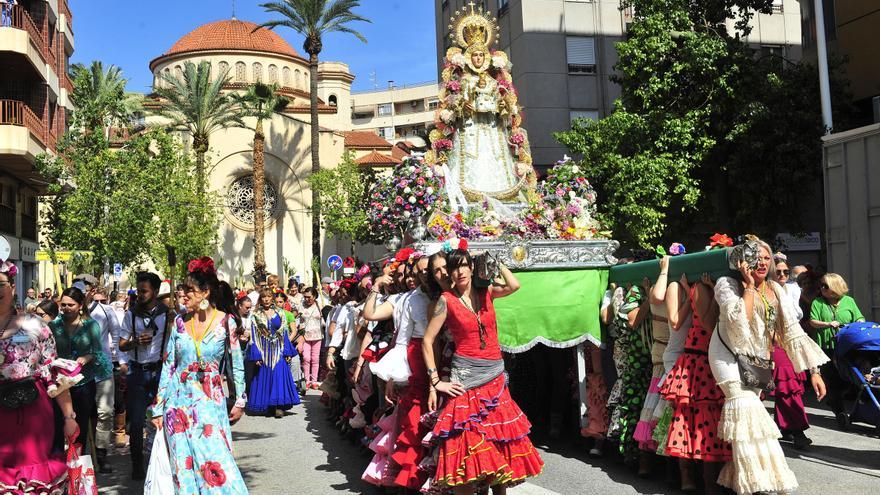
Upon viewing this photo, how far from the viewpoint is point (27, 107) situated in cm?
2434

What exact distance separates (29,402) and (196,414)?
1114 mm

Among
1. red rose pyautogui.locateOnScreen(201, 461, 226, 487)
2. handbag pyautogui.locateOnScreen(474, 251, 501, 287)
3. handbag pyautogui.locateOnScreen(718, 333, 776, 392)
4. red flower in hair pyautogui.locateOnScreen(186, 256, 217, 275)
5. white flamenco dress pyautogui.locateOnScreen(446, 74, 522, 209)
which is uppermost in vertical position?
white flamenco dress pyautogui.locateOnScreen(446, 74, 522, 209)

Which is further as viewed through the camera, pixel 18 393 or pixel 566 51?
pixel 566 51

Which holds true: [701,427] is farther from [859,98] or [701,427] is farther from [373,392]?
[859,98]

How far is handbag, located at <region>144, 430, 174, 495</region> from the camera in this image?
583 centimetres

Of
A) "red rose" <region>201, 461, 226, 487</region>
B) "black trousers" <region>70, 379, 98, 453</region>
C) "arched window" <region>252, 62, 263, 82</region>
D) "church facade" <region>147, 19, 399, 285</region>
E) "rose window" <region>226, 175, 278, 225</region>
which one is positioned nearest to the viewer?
"red rose" <region>201, 461, 226, 487</region>

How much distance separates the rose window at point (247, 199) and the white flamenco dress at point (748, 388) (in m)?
43.0

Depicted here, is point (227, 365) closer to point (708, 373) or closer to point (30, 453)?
point (30, 453)

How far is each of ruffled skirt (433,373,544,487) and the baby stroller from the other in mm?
4808

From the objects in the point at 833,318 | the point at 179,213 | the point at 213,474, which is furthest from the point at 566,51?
the point at 213,474

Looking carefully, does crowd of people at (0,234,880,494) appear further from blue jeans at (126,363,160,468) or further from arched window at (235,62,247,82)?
arched window at (235,62,247,82)

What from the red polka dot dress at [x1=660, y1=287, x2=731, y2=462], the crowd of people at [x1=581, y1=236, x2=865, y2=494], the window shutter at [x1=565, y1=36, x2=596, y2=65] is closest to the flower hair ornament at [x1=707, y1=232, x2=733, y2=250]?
the crowd of people at [x1=581, y1=236, x2=865, y2=494]

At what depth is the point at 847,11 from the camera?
18.5 m

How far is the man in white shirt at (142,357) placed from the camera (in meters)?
8.28
